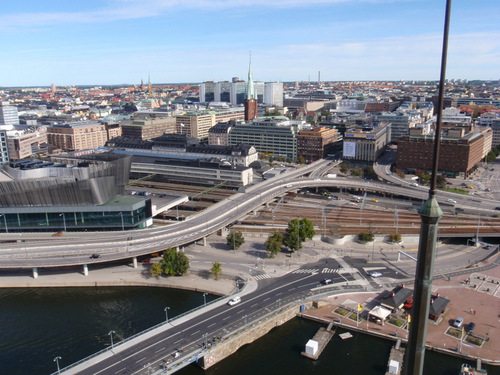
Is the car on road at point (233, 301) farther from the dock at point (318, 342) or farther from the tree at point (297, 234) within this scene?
the tree at point (297, 234)

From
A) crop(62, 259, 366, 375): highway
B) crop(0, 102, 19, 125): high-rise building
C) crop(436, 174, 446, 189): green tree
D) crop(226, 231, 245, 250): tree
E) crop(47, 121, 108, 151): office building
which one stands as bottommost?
crop(62, 259, 366, 375): highway

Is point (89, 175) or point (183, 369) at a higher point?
point (89, 175)

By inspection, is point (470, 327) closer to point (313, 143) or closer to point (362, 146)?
point (362, 146)

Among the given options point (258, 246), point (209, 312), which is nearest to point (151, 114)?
point (258, 246)

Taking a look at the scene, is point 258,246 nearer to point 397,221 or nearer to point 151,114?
point 397,221

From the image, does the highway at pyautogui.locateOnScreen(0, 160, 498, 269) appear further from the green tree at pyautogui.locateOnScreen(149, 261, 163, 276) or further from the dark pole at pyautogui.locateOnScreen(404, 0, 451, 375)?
the dark pole at pyautogui.locateOnScreen(404, 0, 451, 375)

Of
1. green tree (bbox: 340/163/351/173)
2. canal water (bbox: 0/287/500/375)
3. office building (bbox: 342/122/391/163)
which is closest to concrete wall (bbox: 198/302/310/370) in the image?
canal water (bbox: 0/287/500/375)

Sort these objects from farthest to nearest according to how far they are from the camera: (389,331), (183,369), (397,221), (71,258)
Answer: (397,221)
(71,258)
(389,331)
(183,369)
